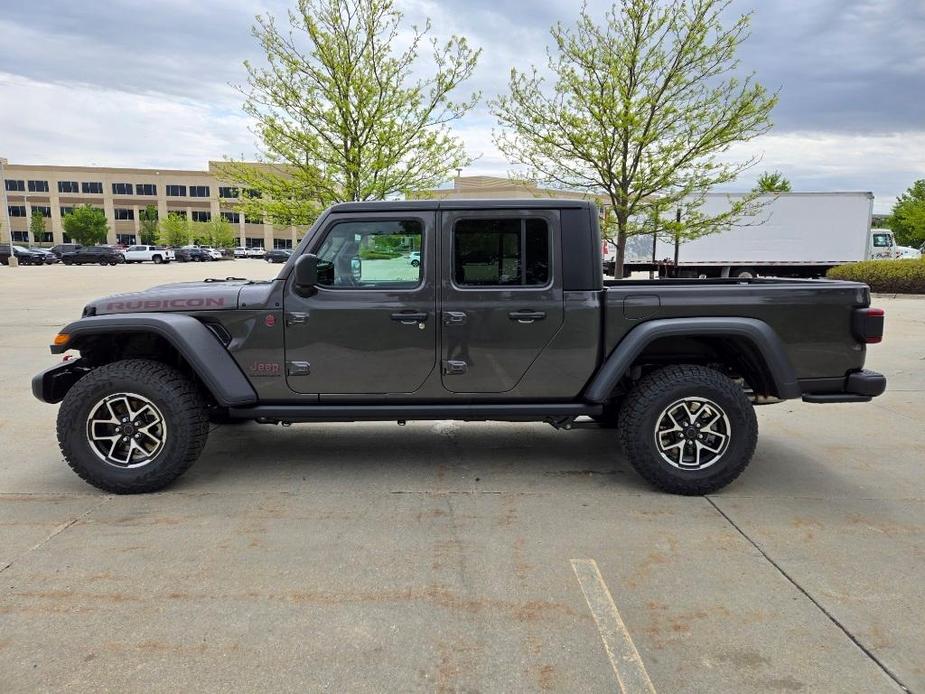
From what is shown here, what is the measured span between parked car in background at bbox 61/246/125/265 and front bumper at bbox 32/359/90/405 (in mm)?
53332

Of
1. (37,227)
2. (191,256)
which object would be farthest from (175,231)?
(191,256)

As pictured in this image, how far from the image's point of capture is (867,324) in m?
4.14

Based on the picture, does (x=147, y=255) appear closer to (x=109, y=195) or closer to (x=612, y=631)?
(x=109, y=195)

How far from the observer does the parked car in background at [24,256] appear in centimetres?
4658

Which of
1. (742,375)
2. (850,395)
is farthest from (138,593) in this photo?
(850,395)

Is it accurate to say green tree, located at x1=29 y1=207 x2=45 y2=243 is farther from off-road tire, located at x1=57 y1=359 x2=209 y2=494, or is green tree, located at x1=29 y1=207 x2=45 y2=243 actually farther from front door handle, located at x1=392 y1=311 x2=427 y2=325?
front door handle, located at x1=392 y1=311 x2=427 y2=325

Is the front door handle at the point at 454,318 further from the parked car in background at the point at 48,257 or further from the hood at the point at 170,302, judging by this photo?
the parked car in background at the point at 48,257

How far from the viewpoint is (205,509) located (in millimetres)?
3973

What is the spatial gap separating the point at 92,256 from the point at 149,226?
47136 mm

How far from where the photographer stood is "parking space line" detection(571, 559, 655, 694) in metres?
2.41

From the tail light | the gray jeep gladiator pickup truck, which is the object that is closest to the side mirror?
the gray jeep gladiator pickup truck

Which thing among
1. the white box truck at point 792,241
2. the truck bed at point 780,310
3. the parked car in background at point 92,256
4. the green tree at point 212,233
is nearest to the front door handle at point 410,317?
the truck bed at point 780,310

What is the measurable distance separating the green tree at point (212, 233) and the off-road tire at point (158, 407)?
311 feet

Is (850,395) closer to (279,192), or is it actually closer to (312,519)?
(312,519)
